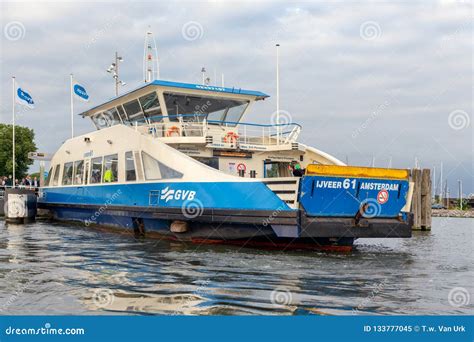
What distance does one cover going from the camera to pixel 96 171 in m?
16.2

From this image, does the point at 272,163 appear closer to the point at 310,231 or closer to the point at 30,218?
the point at 310,231

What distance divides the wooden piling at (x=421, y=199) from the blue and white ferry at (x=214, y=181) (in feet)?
25.4

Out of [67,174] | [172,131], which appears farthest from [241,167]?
[67,174]

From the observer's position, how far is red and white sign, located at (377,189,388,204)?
11266 mm

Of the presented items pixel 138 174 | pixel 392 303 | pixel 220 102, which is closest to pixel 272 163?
pixel 220 102

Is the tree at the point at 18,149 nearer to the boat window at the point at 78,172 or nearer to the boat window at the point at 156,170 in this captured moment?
the boat window at the point at 78,172

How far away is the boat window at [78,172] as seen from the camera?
57.1ft

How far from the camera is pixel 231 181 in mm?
11109

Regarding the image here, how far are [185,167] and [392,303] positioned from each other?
21.5 feet

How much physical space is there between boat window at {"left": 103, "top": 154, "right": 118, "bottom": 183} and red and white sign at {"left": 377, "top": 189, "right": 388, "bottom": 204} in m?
7.30
